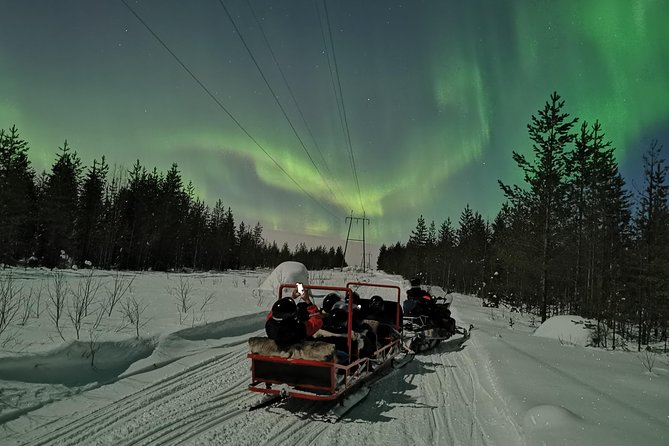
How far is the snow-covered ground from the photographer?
4035mm

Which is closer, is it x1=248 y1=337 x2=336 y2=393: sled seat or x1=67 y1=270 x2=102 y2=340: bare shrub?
x1=248 y1=337 x2=336 y2=393: sled seat


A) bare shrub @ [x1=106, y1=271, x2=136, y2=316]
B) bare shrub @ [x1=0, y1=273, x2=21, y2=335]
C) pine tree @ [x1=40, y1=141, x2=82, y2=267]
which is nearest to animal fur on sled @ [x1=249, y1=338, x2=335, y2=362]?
bare shrub @ [x1=0, y1=273, x2=21, y2=335]

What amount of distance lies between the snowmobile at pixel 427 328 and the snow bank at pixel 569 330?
188 inches

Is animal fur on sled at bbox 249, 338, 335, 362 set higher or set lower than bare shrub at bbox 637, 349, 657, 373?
higher

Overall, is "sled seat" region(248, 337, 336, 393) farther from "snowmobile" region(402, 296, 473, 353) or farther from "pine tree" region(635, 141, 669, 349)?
"pine tree" region(635, 141, 669, 349)

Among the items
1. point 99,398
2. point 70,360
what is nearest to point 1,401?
point 99,398

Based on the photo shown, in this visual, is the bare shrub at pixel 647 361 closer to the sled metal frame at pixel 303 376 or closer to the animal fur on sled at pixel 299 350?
the sled metal frame at pixel 303 376

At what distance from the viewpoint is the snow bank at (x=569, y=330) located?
494 inches

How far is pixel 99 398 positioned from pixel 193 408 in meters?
1.40

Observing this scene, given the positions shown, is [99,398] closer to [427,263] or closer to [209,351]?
[209,351]

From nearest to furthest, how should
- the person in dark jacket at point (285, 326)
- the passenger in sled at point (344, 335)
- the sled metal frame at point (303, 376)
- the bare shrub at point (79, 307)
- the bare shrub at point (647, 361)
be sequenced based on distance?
the sled metal frame at point (303, 376), the person in dark jacket at point (285, 326), the passenger in sled at point (344, 335), the bare shrub at point (79, 307), the bare shrub at point (647, 361)

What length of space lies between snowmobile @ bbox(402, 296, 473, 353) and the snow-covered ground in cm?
59

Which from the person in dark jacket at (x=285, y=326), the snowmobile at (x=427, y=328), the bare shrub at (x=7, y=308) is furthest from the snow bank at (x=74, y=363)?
the snowmobile at (x=427, y=328)

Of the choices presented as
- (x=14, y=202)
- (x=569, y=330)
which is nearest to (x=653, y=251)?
(x=569, y=330)
